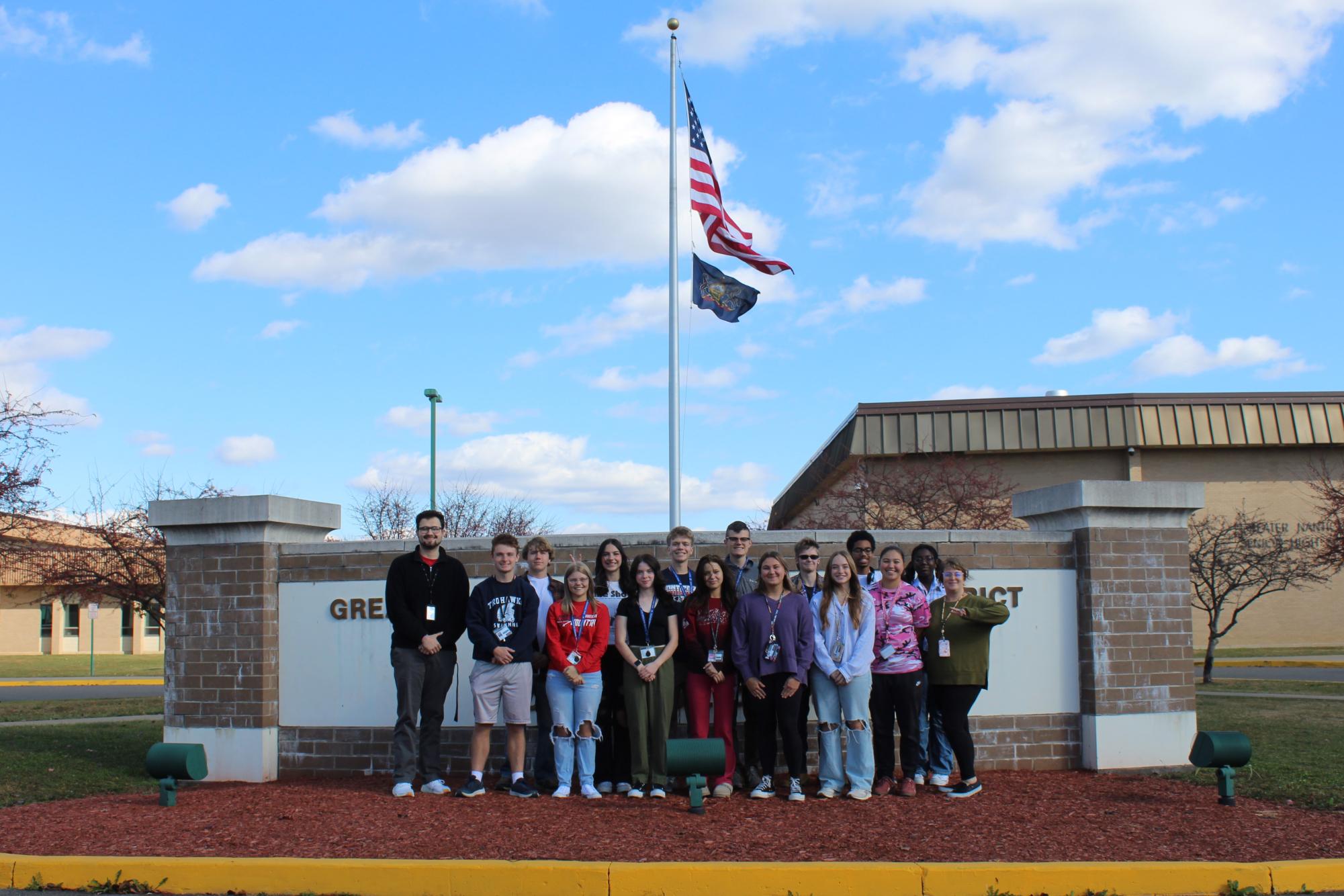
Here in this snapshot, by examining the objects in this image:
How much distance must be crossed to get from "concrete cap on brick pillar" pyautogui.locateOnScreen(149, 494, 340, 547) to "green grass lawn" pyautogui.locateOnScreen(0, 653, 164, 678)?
21.9 metres

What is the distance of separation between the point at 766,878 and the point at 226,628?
5956 millimetres

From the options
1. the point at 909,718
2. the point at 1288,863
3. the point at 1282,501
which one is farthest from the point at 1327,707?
the point at 1282,501

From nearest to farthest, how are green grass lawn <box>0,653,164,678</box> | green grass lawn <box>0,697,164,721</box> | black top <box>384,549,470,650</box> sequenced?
black top <box>384,549,470,650</box> < green grass lawn <box>0,697,164,721</box> < green grass lawn <box>0,653,164,678</box>

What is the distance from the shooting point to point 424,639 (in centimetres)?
870

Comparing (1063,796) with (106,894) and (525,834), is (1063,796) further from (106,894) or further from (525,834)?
(106,894)

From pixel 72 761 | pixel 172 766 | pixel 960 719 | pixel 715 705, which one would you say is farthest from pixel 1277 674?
pixel 172 766

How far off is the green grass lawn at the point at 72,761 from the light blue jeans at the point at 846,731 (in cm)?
515

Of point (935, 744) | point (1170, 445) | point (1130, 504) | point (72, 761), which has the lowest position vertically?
point (72, 761)

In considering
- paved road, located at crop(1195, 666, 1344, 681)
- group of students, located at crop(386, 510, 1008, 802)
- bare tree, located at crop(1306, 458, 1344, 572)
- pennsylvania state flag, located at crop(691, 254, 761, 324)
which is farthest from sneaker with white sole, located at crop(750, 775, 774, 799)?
paved road, located at crop(1195, 666, 1344, 681)

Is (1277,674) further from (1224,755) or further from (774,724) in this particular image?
(774,724)

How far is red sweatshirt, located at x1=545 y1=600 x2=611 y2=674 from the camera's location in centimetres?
841

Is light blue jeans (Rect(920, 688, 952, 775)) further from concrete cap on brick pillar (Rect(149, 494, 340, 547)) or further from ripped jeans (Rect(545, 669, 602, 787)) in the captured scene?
concrete cap on brick pillar (Rect(149, 494, 340, 547))

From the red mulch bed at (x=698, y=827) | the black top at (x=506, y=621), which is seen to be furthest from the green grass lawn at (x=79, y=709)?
the black top at (x=506, y=621)

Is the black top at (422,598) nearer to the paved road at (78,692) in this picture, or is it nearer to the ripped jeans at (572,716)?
the ripped jeans at (572,716)
